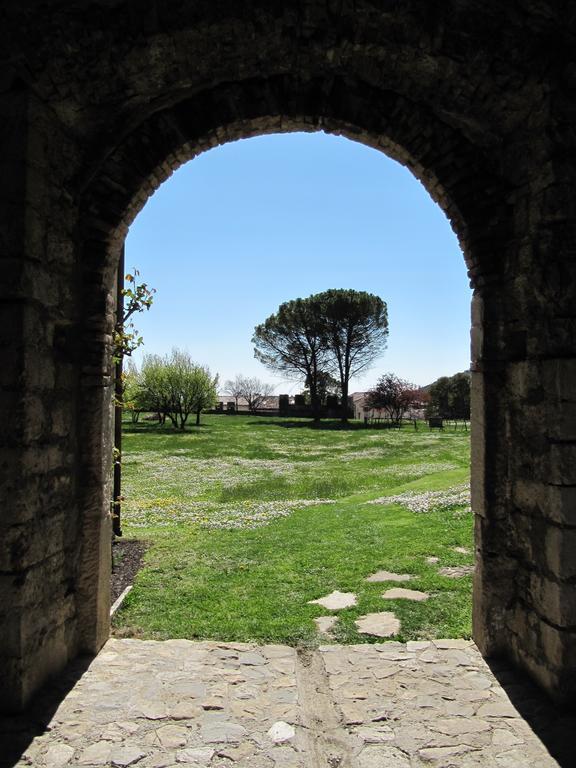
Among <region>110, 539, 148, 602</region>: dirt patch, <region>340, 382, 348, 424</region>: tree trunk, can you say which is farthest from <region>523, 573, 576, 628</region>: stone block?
<region>340, 382, 348, 424</region>: tree trunk

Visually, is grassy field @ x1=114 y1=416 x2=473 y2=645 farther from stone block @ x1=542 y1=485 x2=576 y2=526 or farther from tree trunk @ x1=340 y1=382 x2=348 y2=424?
tree trunk @ x1=340 y1=382 x2=348 y2=424

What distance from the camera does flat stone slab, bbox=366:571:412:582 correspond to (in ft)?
19.2

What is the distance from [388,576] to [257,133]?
4.94 meters

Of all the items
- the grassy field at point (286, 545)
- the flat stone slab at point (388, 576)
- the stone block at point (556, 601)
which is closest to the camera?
the stone block at point (556, 601)

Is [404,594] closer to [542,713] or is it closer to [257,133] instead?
[542,713]

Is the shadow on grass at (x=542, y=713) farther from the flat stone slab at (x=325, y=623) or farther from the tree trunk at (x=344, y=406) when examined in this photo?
the tree trunk at (x=344, y=406)

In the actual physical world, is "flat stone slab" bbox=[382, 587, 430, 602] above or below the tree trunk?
below

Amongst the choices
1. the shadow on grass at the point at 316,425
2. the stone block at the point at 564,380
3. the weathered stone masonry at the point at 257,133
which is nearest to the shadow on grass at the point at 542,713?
the weathered stone masonry at the point at 257,133

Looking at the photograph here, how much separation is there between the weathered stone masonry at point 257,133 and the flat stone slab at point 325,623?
1318 millimetres

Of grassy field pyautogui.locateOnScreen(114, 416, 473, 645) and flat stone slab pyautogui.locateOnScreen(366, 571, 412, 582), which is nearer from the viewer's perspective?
grassy field pyautogui.locateOnScreen(114, 416, 473, 645)

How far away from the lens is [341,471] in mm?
17406

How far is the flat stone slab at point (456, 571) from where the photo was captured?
231 inches

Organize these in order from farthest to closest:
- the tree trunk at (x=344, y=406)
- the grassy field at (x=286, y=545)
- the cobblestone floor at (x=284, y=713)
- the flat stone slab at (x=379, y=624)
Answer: the tree trunk at (x=344, y=406) < the grassy field at (x=286, y=545) < the flat stone slab at (x=379, y=624) < the cobblestone floor at (x=284, y=713)

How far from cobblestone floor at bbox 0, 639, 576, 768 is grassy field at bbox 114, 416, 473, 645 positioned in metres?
0.46
